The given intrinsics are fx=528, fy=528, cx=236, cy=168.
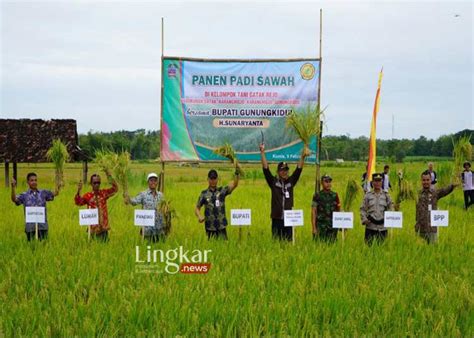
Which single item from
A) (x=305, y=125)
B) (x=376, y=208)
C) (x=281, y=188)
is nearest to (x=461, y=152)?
(x=376, y=208)

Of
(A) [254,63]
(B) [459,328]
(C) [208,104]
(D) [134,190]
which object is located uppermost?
(A) [254,63]

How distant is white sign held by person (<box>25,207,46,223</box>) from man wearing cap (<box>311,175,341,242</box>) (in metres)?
4.37

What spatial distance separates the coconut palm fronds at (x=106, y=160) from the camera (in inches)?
359

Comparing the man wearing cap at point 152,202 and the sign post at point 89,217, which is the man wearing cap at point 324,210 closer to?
the man wearing cap at point 152,202

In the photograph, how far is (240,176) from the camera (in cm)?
928

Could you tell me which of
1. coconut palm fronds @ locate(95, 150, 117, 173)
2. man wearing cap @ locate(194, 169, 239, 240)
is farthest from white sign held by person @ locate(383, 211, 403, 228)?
coconut palm fronds @ locate(95, 150, 117, 173)

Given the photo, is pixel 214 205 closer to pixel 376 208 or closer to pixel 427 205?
pixel 376 208

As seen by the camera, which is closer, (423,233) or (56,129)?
(423,233)

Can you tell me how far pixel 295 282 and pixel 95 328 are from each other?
2580 millimetres

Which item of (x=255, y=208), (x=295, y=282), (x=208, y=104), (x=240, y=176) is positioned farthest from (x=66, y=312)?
(x=255, y=208)

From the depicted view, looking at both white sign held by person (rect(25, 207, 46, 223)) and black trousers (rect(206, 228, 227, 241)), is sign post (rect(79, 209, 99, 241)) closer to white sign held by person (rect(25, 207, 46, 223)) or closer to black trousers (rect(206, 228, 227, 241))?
white sign held by person (rect(25, 207, 46, 223))

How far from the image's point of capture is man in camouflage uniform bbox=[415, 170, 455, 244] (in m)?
8.84

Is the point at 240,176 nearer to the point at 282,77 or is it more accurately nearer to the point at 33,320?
the point at 282,77

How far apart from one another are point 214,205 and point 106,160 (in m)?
2.10
